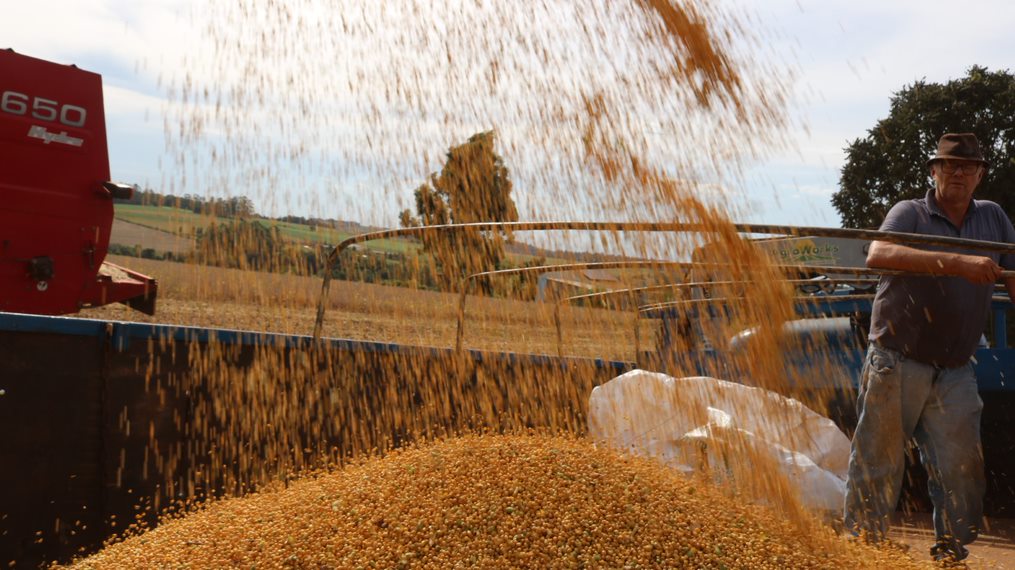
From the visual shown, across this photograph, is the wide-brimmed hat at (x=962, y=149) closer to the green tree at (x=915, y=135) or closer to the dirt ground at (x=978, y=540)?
Result: the dirt ground at (x=978, y=540)

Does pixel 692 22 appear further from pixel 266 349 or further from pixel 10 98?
pixel 10 98

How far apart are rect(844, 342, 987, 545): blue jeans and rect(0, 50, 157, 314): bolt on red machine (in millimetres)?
4312

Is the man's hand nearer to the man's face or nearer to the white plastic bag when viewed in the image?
the man's face

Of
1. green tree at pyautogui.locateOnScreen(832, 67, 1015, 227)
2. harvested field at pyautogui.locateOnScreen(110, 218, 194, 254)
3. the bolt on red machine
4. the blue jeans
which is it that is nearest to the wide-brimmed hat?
the blue jeans

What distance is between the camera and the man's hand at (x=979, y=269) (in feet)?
8.86

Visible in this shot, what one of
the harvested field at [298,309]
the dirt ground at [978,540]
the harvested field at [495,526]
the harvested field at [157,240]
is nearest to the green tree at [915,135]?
the harvested field at [298,309]

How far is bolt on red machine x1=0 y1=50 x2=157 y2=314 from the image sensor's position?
184 inches

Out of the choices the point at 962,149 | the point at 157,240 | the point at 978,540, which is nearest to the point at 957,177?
the point at 962,149

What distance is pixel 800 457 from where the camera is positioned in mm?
3793

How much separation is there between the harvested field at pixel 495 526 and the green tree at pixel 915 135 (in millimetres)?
23779

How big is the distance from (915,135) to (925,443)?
81.3 feet

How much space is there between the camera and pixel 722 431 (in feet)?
12.4

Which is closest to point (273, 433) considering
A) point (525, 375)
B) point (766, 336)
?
point (525, 375)

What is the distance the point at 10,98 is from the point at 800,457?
4.56 metres
